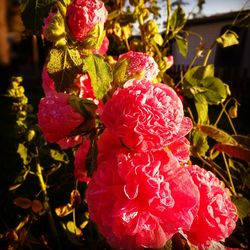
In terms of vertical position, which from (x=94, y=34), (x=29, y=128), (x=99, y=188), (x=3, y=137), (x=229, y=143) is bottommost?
(x=3, y=137)

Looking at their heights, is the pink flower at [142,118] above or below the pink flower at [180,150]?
above

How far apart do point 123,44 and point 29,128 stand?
1.63ft

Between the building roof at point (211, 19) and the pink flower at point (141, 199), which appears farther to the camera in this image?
the building roof at point (211, 19)

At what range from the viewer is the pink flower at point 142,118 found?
472mm

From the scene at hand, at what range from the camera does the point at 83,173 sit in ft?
2.17

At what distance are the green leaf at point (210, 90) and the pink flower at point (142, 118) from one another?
0.38m

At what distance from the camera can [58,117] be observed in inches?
20.1

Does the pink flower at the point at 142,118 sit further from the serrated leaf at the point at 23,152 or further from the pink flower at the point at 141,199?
the serrated leaf at the point at 23,152

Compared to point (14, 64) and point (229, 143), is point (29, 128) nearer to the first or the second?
point (229, 143)

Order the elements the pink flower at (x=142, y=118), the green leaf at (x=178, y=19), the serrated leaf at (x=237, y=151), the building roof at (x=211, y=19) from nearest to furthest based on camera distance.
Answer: the pink flower at (x=142, y=118) < the serrated leaf at (x=237, y=151) < the green leaf at (x=178, y=19) < the building roof at (x=211, y=19)

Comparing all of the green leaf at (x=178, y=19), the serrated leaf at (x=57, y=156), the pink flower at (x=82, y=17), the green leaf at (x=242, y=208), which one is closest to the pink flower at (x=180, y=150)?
the pink flower at (x=82, y=17)

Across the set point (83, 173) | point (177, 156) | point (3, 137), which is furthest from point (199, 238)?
point (3, 137)

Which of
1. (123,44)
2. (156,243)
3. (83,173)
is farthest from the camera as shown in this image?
(123,44)

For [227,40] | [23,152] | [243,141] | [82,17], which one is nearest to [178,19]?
[227,40]
